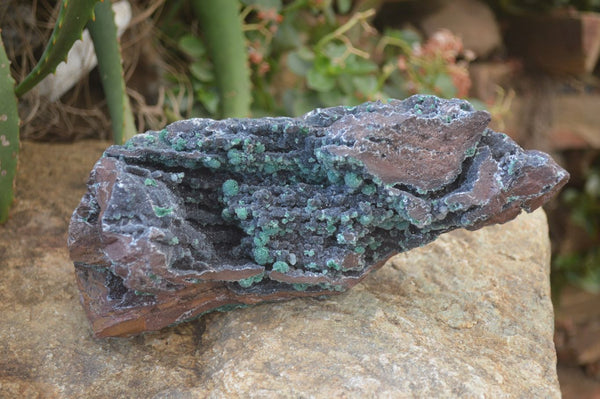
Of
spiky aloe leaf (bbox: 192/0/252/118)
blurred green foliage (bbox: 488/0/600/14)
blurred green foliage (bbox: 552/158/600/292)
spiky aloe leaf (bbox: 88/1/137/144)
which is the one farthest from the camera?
blurred green foliage (bbox: 552/158/600/292)

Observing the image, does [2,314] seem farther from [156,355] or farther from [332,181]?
[332,181]

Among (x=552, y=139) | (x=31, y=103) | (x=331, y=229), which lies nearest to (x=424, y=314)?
(x=331, y=229)

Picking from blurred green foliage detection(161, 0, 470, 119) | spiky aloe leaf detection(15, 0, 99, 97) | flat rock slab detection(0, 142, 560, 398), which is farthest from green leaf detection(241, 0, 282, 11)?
flat rock slab detection(0, 142, 560, 398)

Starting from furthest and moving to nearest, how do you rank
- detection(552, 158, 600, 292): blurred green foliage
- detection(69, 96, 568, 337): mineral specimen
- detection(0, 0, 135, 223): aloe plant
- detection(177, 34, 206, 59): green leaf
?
detection(552, 158, 600, 292): blurred green foliage, detection(177, 34, 206, 59): green leaf, detection(0, 0, 135, 223): aloe plant, detection(69, 96, 568, 337): mineral specimen

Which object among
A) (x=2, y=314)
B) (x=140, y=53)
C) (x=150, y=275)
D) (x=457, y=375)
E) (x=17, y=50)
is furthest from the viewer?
(x=140, y=53)

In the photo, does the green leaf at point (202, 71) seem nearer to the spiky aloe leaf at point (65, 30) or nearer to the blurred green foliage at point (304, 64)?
the blurred green foliage at point (304, 64)

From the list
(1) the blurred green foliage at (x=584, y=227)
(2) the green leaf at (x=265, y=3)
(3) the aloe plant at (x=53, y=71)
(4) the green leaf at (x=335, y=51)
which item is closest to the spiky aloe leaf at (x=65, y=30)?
(3) the aloe plant at (x=53, y=71)

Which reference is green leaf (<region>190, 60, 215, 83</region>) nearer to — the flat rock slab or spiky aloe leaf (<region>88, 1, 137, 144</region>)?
spiky aloe leaf (<region>88, 1, 137, 144</region>)

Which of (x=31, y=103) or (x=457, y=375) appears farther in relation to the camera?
(x=31, y=103)
